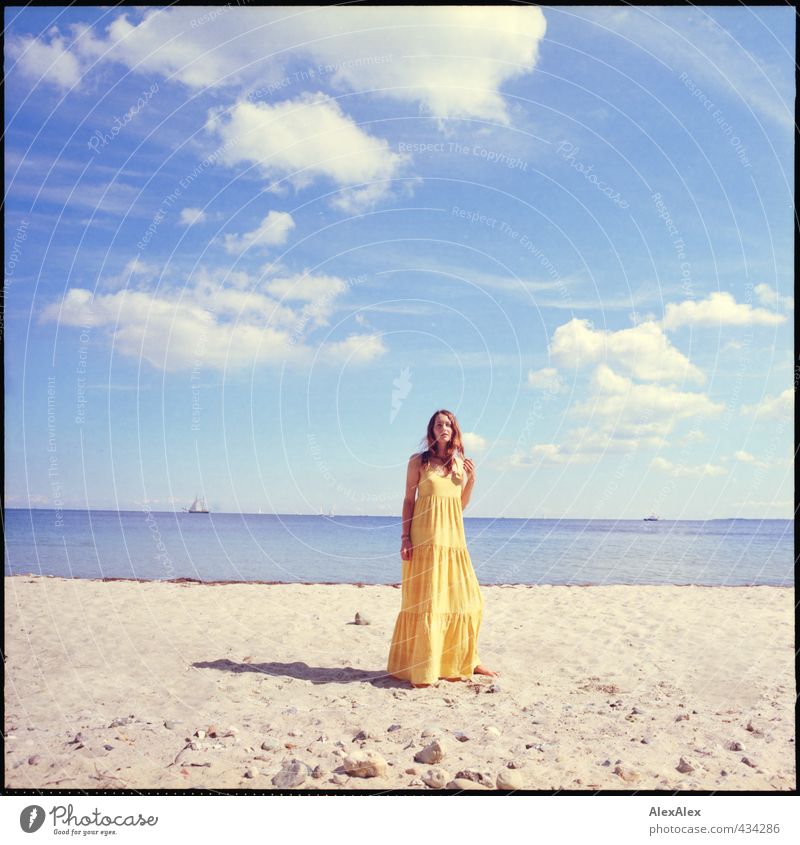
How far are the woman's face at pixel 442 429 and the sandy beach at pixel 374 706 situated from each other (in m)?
2.74

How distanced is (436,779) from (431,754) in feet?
0.95

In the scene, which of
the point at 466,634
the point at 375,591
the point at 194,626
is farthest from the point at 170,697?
the point at 375,591

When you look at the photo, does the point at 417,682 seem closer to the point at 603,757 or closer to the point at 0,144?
the point at 603,757

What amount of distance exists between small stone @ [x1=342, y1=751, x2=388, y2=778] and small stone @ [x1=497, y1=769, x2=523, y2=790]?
0.94 metres

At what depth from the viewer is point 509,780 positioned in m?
5.81

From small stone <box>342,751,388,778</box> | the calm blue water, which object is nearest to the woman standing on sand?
small stone <box>342,751,388,778</box>

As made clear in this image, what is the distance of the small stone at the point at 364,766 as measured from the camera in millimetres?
5945

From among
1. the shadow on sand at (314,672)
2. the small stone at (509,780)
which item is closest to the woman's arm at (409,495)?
the shadow on sand at (314,672)

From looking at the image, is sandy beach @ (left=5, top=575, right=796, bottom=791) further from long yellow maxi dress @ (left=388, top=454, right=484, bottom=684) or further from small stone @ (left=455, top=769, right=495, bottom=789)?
long yellow maxi dress @ (left=388, top=454, right=484, bottom=684)

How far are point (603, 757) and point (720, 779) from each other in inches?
36.9

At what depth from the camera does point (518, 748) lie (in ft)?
21.1

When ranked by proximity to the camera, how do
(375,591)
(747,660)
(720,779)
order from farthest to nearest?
(375,591)
(747,660)
(720,779)
